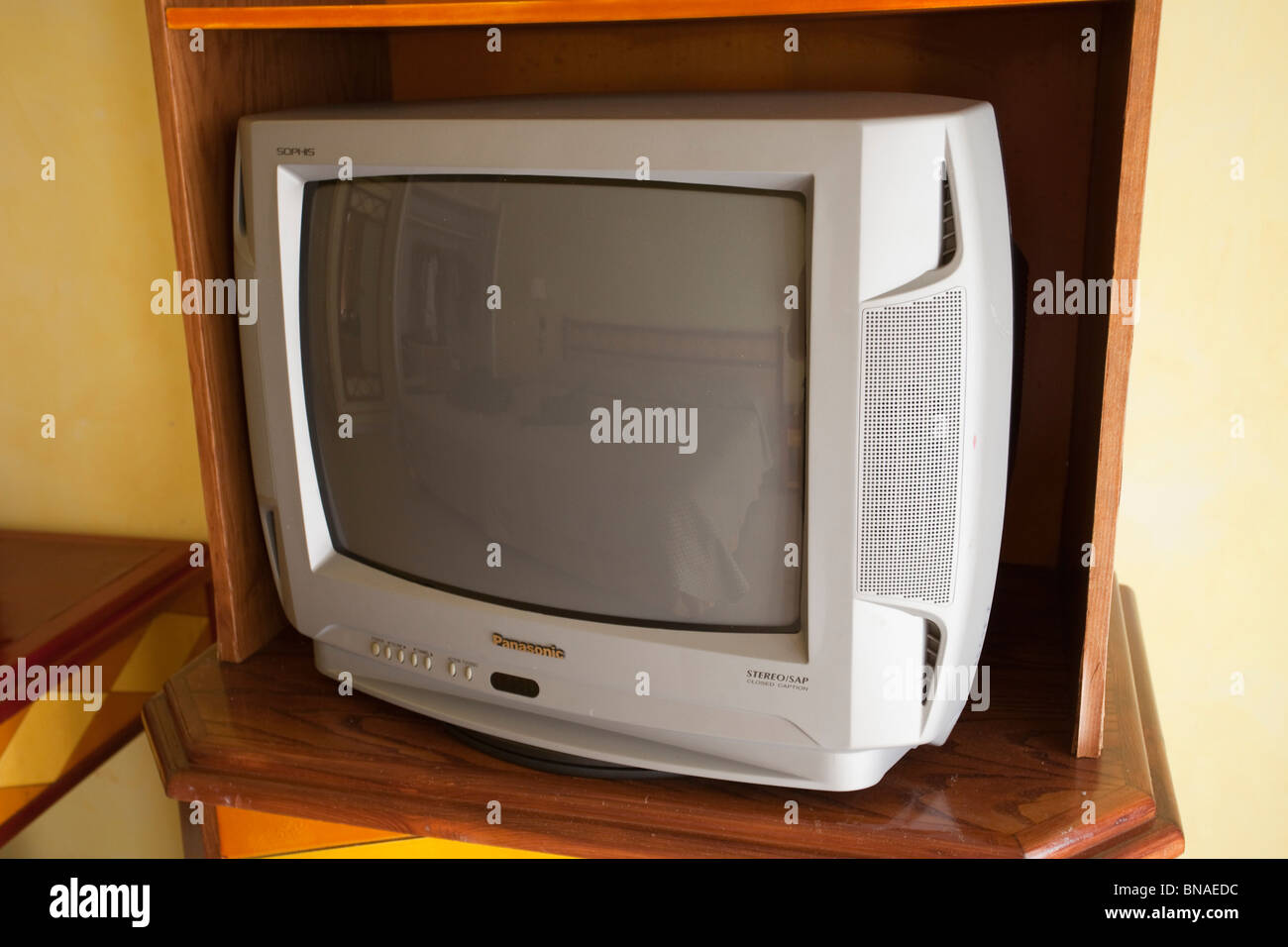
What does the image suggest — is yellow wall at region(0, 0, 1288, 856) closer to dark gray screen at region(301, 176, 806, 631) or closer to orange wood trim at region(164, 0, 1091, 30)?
orange wood trim at region(164, 0, 1091, 30)

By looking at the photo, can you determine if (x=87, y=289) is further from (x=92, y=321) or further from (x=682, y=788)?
(x=682, y=788)

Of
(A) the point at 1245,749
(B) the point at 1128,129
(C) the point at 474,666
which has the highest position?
(B) the point at 1128,129

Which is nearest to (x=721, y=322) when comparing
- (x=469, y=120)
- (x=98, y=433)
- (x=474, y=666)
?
(x=469, y=120)

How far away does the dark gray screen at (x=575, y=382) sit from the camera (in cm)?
88

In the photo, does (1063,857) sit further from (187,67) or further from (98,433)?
(98,433)

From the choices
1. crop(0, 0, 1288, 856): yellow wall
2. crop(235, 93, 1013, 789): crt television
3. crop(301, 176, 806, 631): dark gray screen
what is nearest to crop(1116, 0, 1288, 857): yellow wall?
crop(0, 0, 1288, 856): yellow wall

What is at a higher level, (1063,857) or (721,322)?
(721,322)

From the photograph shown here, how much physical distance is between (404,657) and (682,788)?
31 centimetres

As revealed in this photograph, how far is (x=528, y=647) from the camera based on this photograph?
1.01 metres

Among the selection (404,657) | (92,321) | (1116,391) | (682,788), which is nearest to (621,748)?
(682,788)

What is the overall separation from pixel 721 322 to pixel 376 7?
43 centimetres

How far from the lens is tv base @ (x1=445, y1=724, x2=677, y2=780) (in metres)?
1.02

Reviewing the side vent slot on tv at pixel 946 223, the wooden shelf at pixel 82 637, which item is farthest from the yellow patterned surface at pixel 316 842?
the side vent slot on tv at pixel 946 223
